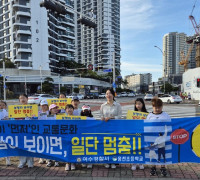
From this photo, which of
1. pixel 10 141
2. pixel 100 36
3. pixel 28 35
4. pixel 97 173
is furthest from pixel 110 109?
pixel 100 36

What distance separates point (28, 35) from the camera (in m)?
56.5

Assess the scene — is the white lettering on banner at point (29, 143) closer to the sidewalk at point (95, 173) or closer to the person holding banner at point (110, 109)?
the sidewalk at point (95, 173)

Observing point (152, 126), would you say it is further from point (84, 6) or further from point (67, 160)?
point (84, 6)

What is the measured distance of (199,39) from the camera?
800 inches

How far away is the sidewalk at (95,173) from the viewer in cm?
388

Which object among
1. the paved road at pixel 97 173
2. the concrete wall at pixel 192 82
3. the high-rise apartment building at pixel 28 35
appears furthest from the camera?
the high-rise apartment building at pixel 28 35

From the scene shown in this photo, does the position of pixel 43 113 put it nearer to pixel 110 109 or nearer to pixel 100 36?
pixel 110 109

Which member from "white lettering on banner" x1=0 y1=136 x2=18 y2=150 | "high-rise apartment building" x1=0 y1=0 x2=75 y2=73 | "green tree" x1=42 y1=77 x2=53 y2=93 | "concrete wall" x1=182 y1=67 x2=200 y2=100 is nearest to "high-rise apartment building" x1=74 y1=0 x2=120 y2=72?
"high-rise apartment building" x1=0 y1=0 x2=75 y2=73

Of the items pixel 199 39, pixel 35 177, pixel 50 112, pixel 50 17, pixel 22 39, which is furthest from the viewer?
pixel 50 17

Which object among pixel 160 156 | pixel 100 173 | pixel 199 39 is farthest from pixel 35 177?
pixel 199 39

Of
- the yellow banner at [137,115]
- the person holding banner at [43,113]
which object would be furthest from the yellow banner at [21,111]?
the yellow banner at [137,115]

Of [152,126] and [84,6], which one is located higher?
[84,6]

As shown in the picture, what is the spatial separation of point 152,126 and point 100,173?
5.11 feet

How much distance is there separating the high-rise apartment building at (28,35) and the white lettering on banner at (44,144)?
5202cm
